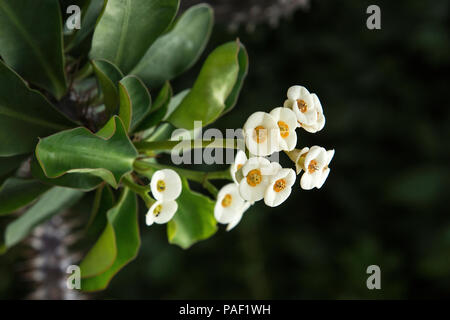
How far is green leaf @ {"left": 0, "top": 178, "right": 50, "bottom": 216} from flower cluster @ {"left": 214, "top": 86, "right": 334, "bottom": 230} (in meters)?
0.28

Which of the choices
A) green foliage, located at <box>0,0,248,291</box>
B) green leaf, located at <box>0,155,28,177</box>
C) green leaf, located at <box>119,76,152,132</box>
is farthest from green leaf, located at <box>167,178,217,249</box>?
green leaf, located at <box>0,155,28,177</box>

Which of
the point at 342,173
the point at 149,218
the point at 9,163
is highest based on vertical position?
the point at 342,173

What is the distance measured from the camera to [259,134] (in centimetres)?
52

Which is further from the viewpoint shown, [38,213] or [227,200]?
A: [38,213]

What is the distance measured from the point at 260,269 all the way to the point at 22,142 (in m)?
1.20

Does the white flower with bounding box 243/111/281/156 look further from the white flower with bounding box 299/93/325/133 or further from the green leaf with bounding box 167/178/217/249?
the green leaf with bounding box 167/178/217/249

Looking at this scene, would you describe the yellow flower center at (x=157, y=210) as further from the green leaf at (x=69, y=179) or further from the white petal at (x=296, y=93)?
the white petal at (x=296, y=93)

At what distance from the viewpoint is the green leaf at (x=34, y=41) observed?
0.60 m

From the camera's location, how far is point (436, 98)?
5.74 ft

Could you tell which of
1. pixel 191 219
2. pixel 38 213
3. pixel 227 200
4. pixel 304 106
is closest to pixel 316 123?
pixel 304 106

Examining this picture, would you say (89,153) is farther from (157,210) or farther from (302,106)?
(302,106)

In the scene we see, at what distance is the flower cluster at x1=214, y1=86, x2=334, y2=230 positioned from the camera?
522mm

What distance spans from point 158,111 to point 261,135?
0.21 metres

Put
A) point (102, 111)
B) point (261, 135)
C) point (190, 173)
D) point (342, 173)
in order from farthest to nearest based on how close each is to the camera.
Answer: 1. point (342, 173)
2. point (102, 111)
3. point (190, 173)
4. point (261, 135)
